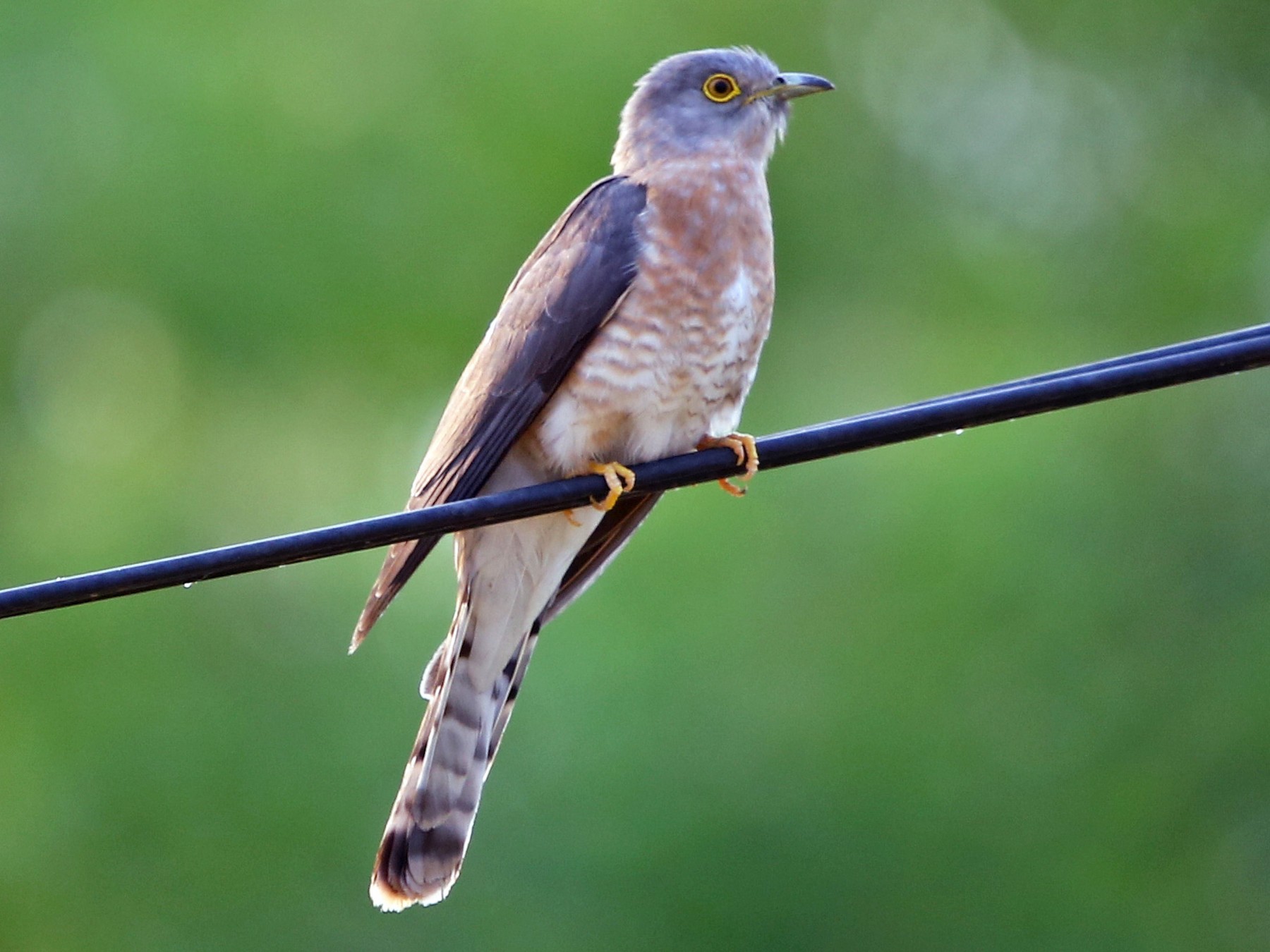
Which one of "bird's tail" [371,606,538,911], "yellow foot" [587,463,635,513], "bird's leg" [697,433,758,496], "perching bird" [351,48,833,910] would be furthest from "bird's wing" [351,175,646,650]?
"bird's tail" [371,606,538,911]

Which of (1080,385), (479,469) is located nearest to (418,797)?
(479,469)

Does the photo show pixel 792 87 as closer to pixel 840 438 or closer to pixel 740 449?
pixel 740 449

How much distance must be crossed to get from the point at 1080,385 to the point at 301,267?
18.3ft

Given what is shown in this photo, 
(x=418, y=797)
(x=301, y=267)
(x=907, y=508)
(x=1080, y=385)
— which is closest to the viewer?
(x=1080, y=385)

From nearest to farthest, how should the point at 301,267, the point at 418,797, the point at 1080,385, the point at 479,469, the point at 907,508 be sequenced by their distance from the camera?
the point at 1080,385, the point at 479,469, the point at 418,797, the point at 907,508, the point at 301,267

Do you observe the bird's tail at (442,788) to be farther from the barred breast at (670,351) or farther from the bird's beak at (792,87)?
the bird's beak at (792,87)

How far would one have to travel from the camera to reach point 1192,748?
256 inches

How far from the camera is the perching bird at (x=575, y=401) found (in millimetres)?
3936

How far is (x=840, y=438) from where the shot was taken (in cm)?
275

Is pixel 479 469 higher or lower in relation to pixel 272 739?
higher

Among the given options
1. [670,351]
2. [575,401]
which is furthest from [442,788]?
[670,351]

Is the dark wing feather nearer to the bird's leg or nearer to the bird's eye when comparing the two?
the bird's leg

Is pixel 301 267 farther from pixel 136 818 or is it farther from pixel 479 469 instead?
pixel 479 469

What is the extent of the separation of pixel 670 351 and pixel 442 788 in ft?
4.03
